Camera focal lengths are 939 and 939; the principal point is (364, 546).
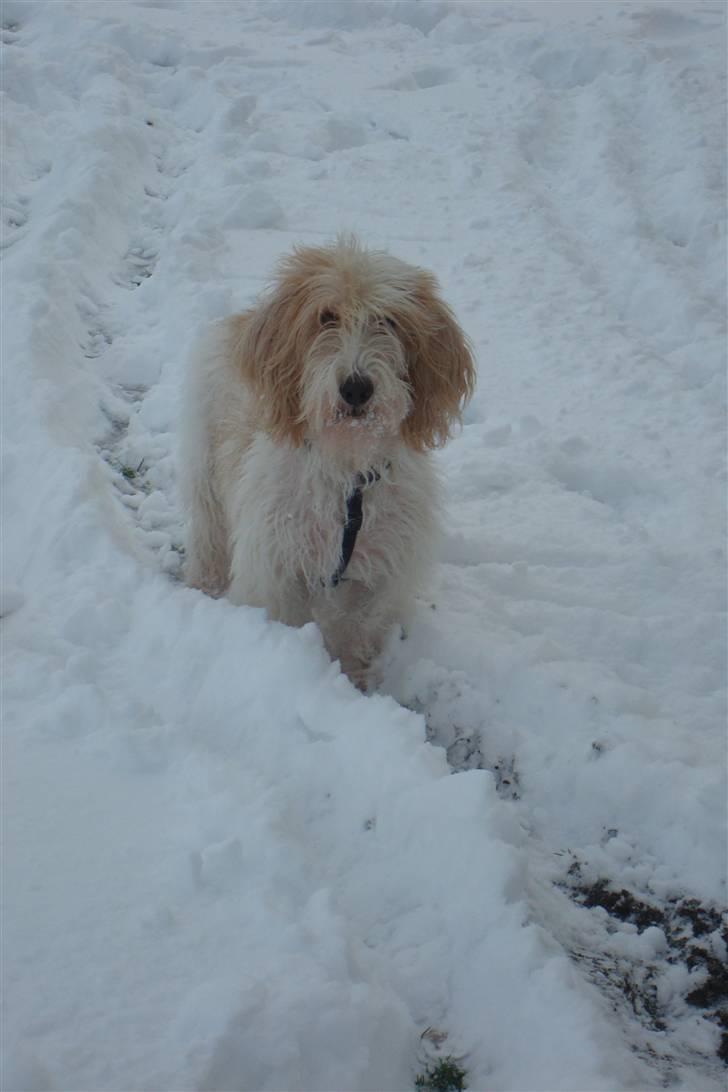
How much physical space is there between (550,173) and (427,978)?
7.78 m

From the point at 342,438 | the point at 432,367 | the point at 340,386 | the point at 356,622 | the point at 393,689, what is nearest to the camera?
the point at 340,386

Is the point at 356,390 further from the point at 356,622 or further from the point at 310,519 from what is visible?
the point at 356,622

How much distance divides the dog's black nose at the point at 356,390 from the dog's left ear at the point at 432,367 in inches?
12.6

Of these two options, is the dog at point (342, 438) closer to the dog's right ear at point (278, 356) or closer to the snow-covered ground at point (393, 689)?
the dog's right ear at point (278, 356)

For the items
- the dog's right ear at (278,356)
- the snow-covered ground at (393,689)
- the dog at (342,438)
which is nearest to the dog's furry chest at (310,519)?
the dog at (342,438)

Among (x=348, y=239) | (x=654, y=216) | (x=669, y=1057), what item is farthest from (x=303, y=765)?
(x=654, y=216)

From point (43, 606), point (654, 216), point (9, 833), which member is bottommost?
point (43, 606)

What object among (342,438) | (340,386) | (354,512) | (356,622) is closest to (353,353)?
(340,386)

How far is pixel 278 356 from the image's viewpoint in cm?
339

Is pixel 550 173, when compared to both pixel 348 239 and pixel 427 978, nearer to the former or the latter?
pixel 348 239

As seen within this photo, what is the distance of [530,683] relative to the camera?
3.43 metres

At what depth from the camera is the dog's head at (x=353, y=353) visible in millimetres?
3219

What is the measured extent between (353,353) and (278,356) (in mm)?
338

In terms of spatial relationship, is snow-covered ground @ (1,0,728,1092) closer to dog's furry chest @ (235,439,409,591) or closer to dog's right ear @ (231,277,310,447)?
dog's furry chest @ (235,439,409,591)
